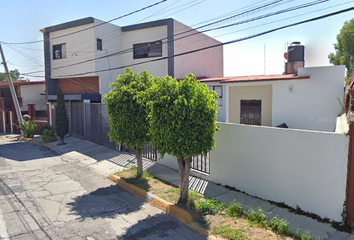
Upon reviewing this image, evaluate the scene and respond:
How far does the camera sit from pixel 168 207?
610 cm

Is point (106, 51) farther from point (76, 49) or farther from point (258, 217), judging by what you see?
point (258, 217)

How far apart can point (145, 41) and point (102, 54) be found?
10.6ft

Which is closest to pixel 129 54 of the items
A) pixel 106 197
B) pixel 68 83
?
pixel 68 83

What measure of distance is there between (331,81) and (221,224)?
331 inches

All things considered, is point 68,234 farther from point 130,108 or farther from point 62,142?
point 62,142

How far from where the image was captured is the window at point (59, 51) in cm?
1992

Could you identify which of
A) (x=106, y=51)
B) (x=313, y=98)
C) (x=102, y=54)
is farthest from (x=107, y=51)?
(x=313, y=98)

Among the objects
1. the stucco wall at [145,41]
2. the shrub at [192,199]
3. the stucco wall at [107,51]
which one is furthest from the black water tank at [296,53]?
the stucco wall at [107,51]

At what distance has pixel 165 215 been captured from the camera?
19.5ft

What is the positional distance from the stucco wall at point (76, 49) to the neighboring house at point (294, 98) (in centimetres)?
1002

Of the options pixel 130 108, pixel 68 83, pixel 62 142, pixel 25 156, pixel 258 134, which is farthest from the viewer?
pixel 68 83

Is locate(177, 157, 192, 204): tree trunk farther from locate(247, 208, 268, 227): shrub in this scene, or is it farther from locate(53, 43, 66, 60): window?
locate(53, 43, 66, 60): window

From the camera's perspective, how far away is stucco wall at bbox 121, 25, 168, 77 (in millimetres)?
17497

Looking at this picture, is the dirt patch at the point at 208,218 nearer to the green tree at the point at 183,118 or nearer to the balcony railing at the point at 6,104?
the green tree at the point at 183,118
